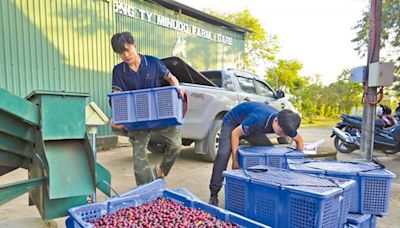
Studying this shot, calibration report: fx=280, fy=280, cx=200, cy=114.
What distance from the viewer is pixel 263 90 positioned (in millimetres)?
6262

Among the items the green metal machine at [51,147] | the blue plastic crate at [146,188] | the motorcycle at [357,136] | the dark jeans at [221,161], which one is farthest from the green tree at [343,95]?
the green metal machine at [51,147]

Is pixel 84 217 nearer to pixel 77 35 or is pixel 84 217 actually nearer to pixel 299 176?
pixel 299 176

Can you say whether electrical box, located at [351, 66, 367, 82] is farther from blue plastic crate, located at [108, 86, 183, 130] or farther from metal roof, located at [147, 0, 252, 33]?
metal roof, located at [147, 0, 252, 33]

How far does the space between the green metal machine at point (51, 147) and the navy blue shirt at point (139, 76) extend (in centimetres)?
114

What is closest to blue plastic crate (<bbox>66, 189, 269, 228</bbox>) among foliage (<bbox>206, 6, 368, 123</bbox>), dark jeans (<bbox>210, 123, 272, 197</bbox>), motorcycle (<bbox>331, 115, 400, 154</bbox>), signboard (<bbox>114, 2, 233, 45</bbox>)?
dark jeans (<bbox>210, 123, 272, 197</bbox>)

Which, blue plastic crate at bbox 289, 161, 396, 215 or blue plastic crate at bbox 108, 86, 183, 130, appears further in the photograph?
blue plastic crate at bbox 108, 86, 183, 130

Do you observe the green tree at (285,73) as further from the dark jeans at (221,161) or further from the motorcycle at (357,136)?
the dark jeans at (221,161)

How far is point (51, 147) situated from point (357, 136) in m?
6.35

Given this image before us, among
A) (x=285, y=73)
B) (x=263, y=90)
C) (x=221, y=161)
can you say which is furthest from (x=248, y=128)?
(x=285, y=73)

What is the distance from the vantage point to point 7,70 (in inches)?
194

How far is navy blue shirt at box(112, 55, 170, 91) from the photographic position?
9.06 feet

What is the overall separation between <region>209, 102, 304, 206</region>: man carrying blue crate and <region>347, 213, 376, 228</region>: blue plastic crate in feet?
2.81

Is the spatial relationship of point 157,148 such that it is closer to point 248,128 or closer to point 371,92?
point 248,128

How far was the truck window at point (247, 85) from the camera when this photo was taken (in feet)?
18.6
